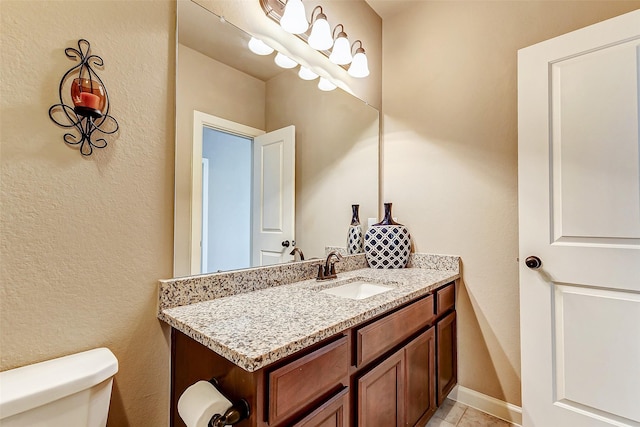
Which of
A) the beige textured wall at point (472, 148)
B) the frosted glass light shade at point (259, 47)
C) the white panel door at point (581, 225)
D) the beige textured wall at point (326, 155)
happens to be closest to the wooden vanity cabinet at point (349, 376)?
the beige textured wall at point (472, 148)

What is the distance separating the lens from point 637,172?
1240 millimetres

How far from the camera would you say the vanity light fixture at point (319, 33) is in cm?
155

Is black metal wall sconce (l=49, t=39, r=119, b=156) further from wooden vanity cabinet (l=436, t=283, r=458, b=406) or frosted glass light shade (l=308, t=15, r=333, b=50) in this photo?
wooden vanity cabinet (l=436, t=283, r=458, b=406)

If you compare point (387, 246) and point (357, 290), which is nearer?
point (357, 290)

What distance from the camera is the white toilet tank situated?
0.65 metres

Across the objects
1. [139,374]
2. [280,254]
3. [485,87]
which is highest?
[485,87]

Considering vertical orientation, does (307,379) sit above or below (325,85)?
below

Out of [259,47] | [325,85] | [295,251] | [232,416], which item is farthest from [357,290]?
[259,47]

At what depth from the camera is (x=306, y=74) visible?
1.65 meters

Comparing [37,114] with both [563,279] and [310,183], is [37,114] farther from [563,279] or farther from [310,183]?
[563,279]

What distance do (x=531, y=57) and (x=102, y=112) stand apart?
1.89 m

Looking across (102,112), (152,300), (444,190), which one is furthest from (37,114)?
(444,190)

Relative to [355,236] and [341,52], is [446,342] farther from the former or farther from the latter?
[341,52]

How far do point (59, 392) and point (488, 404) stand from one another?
6.60 feet
